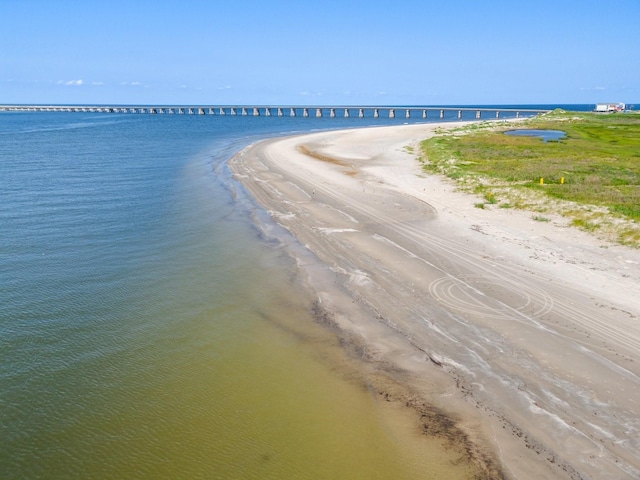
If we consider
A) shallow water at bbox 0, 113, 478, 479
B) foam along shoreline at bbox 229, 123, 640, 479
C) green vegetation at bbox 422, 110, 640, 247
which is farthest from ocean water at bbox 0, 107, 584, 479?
green vegetation at bbox 422, 110, 640, 247

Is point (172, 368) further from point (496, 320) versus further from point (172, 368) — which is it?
point (496, 320)

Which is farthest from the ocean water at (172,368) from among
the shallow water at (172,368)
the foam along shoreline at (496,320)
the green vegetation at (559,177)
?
the green vegetation at (559,177)

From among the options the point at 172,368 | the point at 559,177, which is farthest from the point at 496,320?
the point at 559,177

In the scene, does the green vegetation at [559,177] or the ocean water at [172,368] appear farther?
the green vegetation at [559,177]

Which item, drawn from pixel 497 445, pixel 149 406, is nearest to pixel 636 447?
pixel 497 445

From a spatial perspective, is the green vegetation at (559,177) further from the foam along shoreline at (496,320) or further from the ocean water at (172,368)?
the ocean water at (172,368)

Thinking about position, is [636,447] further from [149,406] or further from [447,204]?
[447,204]

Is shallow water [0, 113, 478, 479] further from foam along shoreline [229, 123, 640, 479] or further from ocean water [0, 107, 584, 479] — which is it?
foam along shoreline [229, 123, 640, 479]
